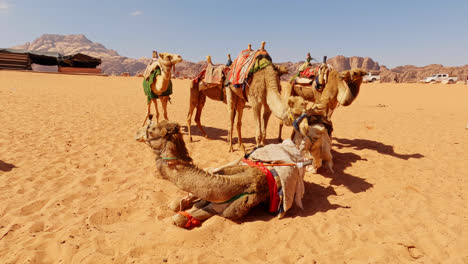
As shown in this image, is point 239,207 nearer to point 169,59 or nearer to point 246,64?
point 246,64

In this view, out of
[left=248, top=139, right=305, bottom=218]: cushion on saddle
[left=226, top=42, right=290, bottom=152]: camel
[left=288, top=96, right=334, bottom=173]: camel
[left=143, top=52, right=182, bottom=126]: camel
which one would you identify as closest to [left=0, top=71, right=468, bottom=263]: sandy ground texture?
[left=248, top=139, right=305, bottom=218]: cushion on saddle

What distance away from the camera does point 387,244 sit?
2.88m

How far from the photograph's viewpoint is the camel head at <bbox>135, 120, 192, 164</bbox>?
290 cm

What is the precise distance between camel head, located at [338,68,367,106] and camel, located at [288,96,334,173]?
166cm

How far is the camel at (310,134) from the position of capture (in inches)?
150

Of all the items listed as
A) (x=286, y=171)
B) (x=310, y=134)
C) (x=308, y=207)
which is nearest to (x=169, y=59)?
(x=310, y=134)

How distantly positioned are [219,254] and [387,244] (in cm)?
189

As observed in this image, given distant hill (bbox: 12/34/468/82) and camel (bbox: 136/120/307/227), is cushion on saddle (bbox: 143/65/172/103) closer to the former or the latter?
distant hill (bbox: 12/34/468/82)

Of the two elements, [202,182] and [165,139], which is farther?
[202,182]

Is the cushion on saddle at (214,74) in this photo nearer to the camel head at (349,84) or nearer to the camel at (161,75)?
the camel at (161,75)

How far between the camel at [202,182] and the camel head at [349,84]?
404 centimetres

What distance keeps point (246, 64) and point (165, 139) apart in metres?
3.46

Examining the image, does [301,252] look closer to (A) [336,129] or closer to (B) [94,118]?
(A) [336,129]

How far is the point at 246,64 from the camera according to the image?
5777mm
